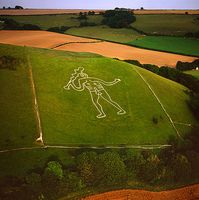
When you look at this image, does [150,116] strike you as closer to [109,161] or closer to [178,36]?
[109,161]

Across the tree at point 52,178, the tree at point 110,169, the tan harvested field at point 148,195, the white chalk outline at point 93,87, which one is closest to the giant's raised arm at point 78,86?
the white chalk outline at point 93,87

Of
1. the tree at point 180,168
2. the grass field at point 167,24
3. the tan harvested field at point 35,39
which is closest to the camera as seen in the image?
the tree at point 180,168

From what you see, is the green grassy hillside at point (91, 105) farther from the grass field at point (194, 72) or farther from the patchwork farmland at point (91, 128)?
the grass field at point (194, 72)

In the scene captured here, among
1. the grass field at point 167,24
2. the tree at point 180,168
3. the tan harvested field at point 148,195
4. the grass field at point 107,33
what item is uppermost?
the grass field at point 167,24

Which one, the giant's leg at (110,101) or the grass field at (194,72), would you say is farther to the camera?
the grass field at (194,72)

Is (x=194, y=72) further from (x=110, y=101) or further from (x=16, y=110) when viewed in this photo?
(x=16, y=110)

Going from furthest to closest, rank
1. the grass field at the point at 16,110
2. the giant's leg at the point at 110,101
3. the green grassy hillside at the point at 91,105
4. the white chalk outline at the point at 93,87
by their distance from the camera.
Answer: the white chalk outline at the point at 93,87, the giant's leg at the point at 110,101, the green grassy hillside at the point at 91,105, the grass field at the point at 16,110

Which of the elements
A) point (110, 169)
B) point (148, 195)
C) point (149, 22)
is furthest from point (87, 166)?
point (149, 22)

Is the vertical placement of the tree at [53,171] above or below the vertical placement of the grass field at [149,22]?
below
